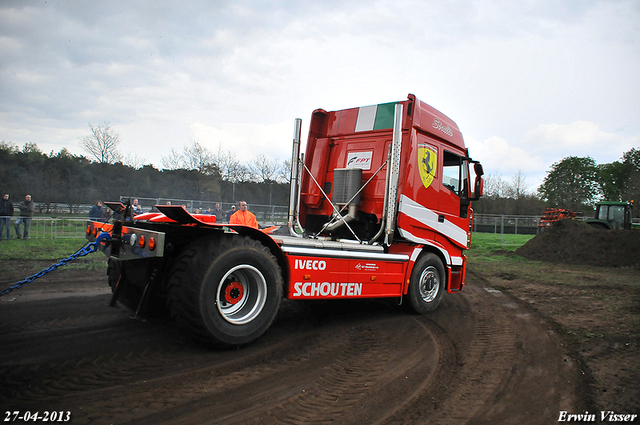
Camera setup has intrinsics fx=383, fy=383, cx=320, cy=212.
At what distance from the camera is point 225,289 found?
393 cm

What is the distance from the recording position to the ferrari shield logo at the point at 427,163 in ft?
19.9

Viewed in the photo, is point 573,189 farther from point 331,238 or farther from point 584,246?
point 331,238

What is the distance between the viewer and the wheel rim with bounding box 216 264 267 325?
394cm

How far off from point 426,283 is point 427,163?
6.56 feet

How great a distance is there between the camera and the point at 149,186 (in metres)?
25.4

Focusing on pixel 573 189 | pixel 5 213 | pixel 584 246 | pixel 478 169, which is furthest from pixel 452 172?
pixel 573 189

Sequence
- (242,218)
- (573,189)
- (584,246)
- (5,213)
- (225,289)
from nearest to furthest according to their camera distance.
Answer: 1. (225,289)
2. (242,218)
3. (5,213)
4. (584,246)
5. (573,189)

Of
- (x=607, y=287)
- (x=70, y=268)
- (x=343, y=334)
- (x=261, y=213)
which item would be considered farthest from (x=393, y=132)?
(x=261, y=213)

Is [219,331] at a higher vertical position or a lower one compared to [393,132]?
lower

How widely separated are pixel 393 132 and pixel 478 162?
2.08m

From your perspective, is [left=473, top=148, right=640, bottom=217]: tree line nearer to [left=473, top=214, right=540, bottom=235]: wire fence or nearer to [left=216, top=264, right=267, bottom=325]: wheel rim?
[left=473, top=214, right=540, bottom=235]: wire fence

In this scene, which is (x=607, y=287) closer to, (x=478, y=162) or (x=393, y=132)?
(x=478, y=162)

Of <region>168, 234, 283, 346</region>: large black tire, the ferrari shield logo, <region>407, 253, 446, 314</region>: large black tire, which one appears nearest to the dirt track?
<region>168, 234, 283, 346</region>: large black tire

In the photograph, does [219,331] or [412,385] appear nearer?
[412,385]
